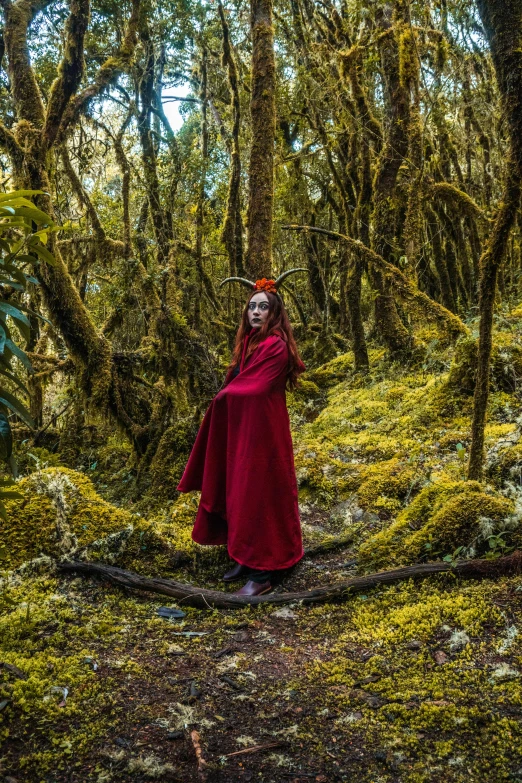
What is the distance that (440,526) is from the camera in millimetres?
3691

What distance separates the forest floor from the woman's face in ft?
6.31

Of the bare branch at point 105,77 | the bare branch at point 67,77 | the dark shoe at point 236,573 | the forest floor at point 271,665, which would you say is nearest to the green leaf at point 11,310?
the forest floor at point 271,665

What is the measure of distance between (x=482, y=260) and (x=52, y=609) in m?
3.41

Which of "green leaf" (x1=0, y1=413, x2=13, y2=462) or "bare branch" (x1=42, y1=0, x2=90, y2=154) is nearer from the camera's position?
"green leaf" (x1=0, y1=413, x2=13, y2=462)

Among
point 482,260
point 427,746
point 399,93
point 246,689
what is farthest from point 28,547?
point 399,93

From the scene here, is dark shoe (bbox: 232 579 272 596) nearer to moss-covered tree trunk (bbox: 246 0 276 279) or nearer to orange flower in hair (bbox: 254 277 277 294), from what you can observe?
orange flower in hair (bbox: 254 277 277 294)

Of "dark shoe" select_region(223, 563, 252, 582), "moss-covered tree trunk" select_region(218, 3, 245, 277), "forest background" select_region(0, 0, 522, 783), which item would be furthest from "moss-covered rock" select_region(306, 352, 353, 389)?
"dark shoe" select_region(223, 563, 252, 582)

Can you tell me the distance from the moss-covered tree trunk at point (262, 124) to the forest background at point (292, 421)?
0.09 feet

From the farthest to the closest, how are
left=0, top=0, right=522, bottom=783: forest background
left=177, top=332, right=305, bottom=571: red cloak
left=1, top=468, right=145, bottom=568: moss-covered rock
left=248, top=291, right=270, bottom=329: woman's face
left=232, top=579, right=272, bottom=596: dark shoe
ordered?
left=248, top=291, right=270, bottom=329: woman's face → left=177, top=332, right=305, bottom=571: red cloak → left=232, top=579, right=272, bottom=596: dark shoe → left=1, top=468, right=145, bottom=568: moss-covered rock → left=0, top=0, right=522, bottom=783: forest background

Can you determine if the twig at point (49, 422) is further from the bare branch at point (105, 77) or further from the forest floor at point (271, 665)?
the forest floor at point (271, 665)

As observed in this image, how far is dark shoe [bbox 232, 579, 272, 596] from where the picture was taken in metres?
3.98

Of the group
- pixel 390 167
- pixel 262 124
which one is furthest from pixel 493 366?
pixel 390 167

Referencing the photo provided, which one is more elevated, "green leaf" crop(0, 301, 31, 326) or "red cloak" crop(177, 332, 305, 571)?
"green leaf" crop(0, 301, 31, 326)

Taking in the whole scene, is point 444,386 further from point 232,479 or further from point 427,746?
point 427,746
